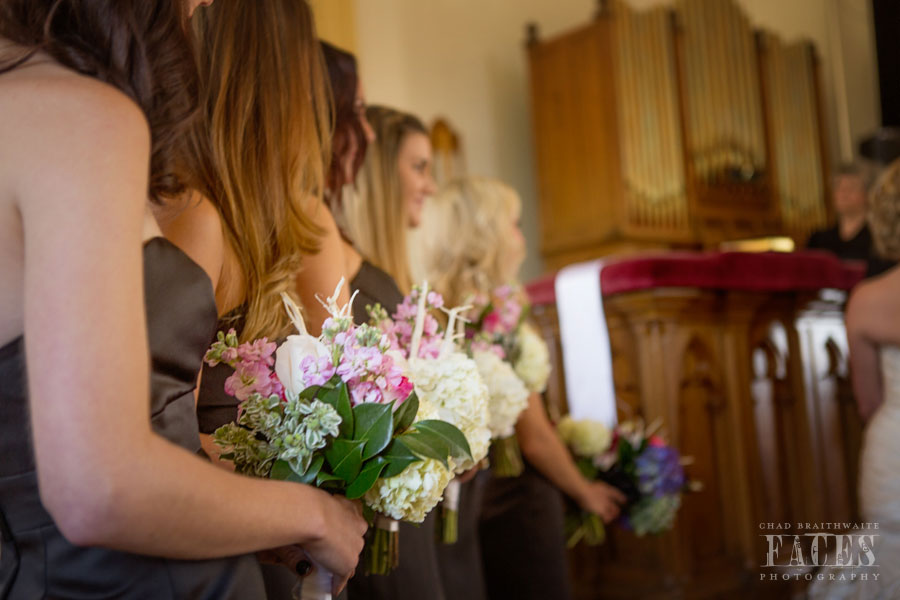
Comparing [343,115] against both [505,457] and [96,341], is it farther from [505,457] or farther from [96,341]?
[96,341]

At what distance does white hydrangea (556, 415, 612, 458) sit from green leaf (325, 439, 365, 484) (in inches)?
87.3

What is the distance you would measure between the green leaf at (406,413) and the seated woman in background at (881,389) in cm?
195

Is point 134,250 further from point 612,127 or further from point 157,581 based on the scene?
point 612,127

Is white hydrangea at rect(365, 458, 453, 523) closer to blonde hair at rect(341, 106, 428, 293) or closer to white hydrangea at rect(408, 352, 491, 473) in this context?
white hydrangea at rect(408, 352, 491, 473)

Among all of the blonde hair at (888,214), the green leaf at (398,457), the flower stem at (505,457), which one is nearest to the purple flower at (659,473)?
the flower stem at (505,457)

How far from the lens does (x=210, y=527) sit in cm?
101

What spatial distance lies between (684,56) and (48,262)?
852 cm

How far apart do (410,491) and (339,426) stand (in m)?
0.15

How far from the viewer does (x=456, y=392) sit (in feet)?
5.36

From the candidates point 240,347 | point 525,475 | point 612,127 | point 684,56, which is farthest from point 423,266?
point 684,56

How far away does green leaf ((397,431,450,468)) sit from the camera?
1.28 meters

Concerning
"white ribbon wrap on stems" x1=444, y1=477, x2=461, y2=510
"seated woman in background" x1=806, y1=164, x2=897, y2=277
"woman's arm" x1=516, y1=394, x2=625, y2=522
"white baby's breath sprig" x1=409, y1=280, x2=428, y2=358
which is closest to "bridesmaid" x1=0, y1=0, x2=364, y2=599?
"white baby's breath sprig" x1=409, y1=280, x2=428, y2=358

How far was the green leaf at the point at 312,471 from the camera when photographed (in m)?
1.25

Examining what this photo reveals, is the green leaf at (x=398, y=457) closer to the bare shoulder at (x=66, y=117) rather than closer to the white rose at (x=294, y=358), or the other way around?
the white rose at (x=294, y=358)
